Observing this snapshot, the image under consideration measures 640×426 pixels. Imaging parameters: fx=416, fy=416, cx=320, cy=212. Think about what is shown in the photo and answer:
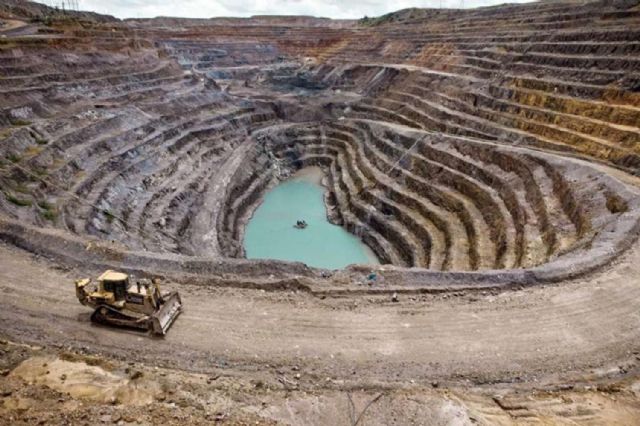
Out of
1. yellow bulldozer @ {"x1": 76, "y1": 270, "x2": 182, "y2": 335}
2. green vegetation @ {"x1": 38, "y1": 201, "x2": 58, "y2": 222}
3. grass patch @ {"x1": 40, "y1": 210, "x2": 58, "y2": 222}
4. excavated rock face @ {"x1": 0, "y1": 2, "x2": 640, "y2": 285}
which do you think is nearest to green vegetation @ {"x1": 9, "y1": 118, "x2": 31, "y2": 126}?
excavated rock face @ {"x1": 0, "y1": 2, "x2": 640, "y2": 285}

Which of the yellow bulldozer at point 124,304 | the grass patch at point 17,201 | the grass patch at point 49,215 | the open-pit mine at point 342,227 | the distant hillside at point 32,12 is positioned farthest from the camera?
the distant hillside at point 32,12

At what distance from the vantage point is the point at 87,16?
63.1 m

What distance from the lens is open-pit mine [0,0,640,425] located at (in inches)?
311

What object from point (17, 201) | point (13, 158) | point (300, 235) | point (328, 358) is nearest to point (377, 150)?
point (300, 235)

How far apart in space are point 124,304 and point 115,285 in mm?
462

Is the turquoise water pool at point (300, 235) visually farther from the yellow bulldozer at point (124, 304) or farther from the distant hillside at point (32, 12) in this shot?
the distant hillside at point (32, 12)

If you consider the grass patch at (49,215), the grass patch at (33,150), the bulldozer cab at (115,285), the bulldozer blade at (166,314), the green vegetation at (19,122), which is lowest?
the bulldozer blade at (166,314)

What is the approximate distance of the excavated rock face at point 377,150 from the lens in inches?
619

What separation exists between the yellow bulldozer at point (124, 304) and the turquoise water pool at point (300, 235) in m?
13.7

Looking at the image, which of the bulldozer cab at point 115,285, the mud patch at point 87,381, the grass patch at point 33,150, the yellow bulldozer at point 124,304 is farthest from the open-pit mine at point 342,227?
the bulldozer cab at point 115,285

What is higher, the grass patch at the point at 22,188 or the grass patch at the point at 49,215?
the grass patch at the point at 22,188

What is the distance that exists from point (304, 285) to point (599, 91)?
20555mm

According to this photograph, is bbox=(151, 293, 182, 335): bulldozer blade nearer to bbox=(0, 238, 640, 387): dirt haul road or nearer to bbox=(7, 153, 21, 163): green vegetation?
bbox=(0, 238, 640, 387): dirt haul road

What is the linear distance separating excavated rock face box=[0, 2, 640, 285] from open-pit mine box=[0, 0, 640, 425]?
14cm
